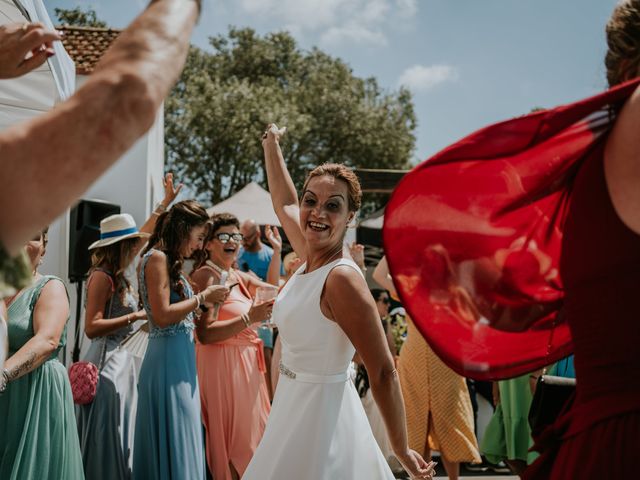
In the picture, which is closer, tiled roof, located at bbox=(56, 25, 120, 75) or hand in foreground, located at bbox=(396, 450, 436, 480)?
hand in foreground, located at bbox=(396, 450, 436, 480)

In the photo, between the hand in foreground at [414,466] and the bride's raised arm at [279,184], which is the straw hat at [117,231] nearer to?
the bride's raised arm at [279,184]

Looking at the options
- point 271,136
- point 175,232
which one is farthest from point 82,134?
point 175,232

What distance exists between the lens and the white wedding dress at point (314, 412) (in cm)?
256

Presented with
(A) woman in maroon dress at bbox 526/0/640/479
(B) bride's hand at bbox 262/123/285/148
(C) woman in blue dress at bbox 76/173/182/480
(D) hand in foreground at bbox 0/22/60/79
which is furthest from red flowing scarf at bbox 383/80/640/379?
(C) woman in blue dress at bbox 76/173/182/480

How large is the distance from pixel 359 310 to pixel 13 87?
2388 millimetres

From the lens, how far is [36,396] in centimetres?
359

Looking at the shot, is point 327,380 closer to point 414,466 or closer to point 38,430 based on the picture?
point 414,466

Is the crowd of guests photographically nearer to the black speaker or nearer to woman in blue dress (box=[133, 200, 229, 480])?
woman in blue dress (box=[133, 200, 229, 480])

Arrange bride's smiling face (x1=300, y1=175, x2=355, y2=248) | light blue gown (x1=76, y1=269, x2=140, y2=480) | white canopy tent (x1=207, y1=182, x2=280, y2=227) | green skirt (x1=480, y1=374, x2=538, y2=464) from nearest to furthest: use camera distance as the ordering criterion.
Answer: bride's smiling face (x1=300, y1=175, x2=355, y2=248), light blue gown (x1=76, y1=269, x2=140, y2=480), green skirt (x1=480, y1=374, x2=538, y2=464), white canopy tent (x1=207, y1=182, x2=280, y2=227)

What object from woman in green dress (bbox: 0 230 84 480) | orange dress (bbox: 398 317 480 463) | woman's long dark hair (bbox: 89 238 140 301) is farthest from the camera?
orange dress (bbox: 398 317 480 463)

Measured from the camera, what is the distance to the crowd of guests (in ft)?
3.13

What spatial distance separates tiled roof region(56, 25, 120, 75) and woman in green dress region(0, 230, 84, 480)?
1036 cm

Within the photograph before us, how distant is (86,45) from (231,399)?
11.3 meters

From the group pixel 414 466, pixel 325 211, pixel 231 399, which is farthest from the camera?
pixel 231 399
